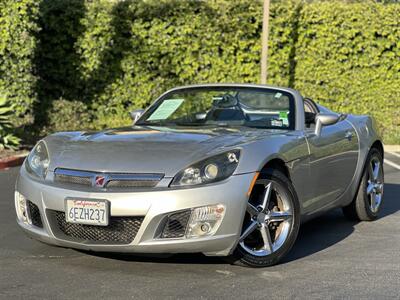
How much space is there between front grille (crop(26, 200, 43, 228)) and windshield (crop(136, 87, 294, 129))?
1528 millimetres

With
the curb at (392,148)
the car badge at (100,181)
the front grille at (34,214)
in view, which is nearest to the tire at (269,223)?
the car badge at (100,181)

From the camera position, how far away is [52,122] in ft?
48.1

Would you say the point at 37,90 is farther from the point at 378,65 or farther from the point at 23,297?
the point at 23,297

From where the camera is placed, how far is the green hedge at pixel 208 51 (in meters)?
15.7

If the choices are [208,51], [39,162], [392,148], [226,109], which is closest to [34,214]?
[39,162]

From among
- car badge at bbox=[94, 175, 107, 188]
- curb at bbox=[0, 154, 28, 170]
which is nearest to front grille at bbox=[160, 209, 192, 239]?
car badge at bbox=[94, 175, 107, 188]

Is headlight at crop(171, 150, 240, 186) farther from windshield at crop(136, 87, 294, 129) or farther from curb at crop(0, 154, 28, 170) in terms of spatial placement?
curb at crop(0, 154, 28, 170)

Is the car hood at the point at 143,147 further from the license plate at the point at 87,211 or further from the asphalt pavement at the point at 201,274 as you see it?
the asphalt pavement at the point at 201,274

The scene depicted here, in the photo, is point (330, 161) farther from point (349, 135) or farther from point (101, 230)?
point (101, 230)

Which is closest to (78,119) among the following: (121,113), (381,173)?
(121,113)

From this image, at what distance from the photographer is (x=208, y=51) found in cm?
1612

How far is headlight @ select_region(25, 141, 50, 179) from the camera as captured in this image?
16.6 feet

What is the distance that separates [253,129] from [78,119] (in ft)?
31.8

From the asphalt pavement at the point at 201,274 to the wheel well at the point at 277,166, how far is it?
0.66m
